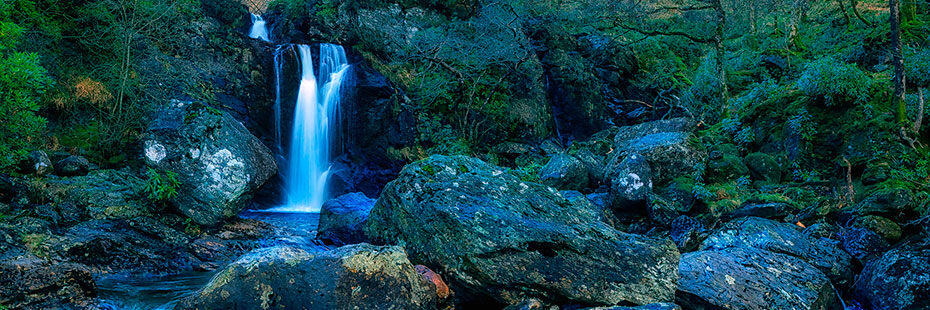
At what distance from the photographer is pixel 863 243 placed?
7203mm

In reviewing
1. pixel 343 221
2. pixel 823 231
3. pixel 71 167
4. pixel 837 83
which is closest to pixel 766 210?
pixel 823 231

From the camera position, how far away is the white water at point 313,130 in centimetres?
1680

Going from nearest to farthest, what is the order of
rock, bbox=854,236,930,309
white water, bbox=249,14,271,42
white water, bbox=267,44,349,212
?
rock, bbox=854,236,930,309
white water, bbox=267,44,349,212
white water, bbox=249,14,271,42

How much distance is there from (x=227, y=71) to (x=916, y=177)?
19075 millimetres

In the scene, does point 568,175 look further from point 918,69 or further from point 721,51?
point 918,69

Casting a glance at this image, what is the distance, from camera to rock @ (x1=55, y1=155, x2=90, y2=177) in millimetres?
10156

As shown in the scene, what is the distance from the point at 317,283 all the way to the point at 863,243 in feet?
25.8

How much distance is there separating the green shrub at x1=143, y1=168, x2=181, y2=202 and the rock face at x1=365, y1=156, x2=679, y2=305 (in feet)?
19.4

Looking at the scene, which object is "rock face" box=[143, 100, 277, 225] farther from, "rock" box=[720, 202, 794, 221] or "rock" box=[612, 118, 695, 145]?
"rock" box=[612, 118, 695, 145]

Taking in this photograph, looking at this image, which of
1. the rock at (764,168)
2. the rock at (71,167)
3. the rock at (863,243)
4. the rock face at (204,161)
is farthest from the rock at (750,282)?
the rock at (71,167)

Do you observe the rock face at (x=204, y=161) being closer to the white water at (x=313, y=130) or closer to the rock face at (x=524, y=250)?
the rock face at (x=524, y=250)

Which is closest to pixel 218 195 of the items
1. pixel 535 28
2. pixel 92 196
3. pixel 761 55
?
pixel 92 196

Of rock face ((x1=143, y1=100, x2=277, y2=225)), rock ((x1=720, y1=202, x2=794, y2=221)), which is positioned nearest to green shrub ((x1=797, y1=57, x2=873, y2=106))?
rock ((x1=720, y1=202, x2=794, y2=221))

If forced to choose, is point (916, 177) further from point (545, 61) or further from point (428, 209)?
point (545, 61)
